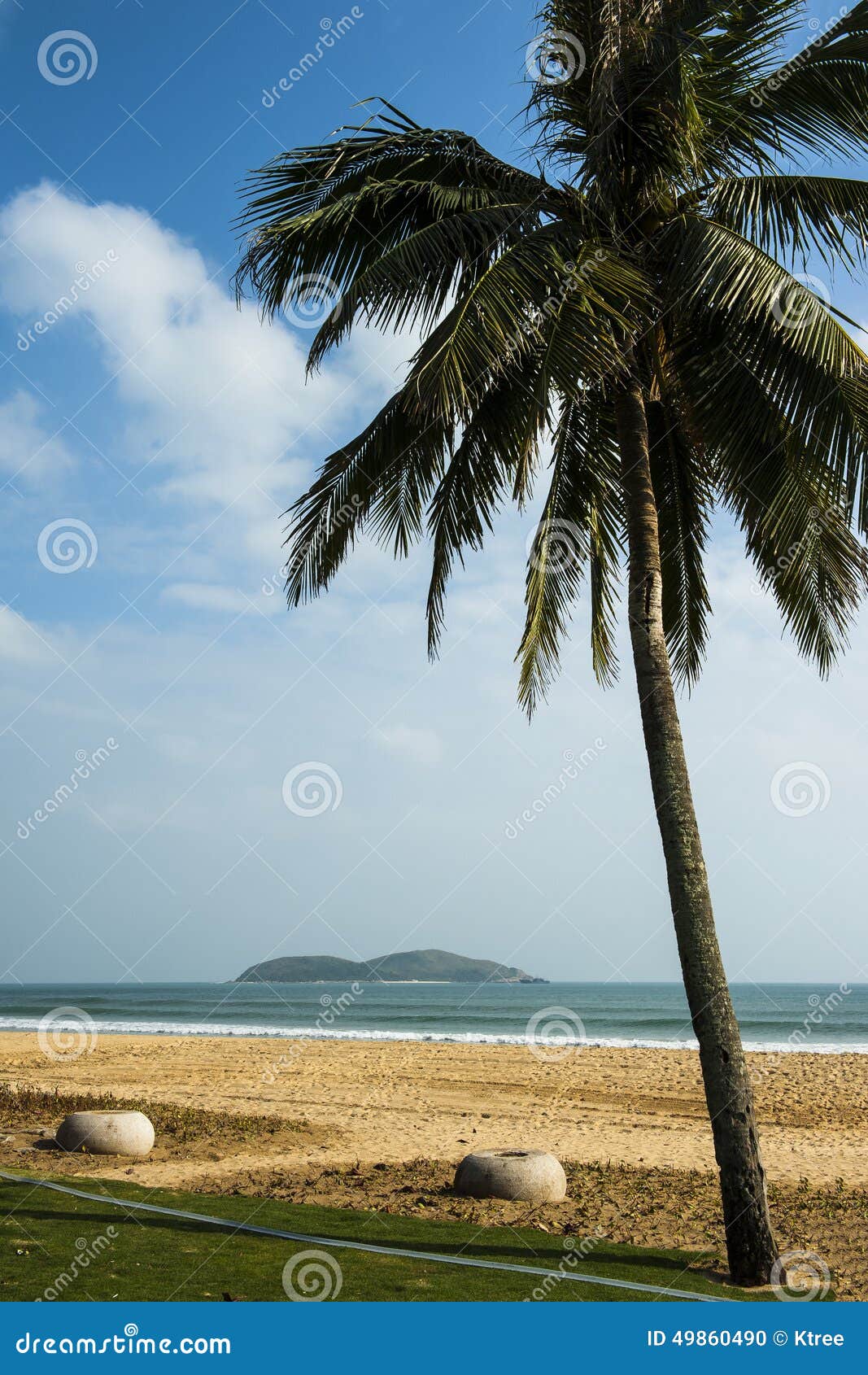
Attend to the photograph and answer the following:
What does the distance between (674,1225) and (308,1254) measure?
323 cm

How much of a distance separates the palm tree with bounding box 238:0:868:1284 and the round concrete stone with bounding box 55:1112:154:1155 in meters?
5.97

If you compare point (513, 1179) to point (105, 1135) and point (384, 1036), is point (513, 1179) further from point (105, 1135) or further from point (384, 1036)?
point (384, 1036)

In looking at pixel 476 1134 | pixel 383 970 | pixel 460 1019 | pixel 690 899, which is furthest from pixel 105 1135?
pixel 383 970

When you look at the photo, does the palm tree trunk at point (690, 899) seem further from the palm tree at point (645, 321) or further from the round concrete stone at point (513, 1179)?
the round concrete stone at point (513, 1179)

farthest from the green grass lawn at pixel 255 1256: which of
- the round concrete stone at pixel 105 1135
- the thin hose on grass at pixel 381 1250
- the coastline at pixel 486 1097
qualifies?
the coastline at pixel 486 1097

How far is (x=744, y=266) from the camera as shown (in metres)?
7.26

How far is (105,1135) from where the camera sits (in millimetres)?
10414

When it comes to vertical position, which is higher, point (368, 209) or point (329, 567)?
point (368, 209)

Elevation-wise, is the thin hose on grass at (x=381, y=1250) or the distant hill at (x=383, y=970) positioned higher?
the thin hose on grass at (x=381, y=1250)

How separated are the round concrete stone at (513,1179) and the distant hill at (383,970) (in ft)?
427

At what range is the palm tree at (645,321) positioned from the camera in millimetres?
7105

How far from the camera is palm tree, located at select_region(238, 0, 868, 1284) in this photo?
7105 millimetres
